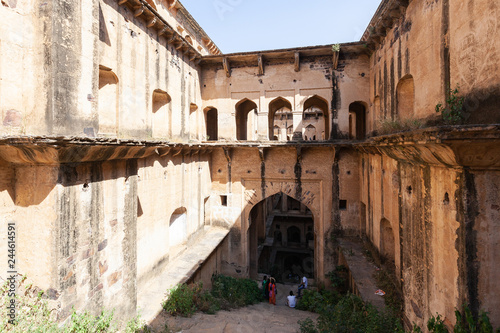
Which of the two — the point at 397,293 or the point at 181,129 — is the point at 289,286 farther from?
the point at 181,129

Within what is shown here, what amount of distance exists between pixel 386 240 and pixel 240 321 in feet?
15.3

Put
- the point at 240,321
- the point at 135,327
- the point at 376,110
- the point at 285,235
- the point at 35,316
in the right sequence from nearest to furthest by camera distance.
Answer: the point at 35,316
the point at 135,327
the point at 240,321
the point at 376,110
the point at 285,235

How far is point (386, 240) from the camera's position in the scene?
7.87 metres

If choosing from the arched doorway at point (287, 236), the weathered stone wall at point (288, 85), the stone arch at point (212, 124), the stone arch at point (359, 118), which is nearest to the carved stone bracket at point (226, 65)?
the weathered stone wall at point (288, 85)

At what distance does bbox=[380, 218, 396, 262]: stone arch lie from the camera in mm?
7724

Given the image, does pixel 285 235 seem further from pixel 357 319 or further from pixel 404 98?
pixel 404 98

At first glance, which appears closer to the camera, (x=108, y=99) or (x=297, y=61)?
(x=108, y=99)

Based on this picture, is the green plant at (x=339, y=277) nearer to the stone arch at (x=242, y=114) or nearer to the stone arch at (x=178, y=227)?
the stone arch at (x=178, y=227)

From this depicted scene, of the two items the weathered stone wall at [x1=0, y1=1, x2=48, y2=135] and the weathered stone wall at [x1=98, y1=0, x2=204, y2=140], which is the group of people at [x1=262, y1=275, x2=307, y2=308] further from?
the weathered stone wall at [x1=0, y1=1, x2=48, y2=135]

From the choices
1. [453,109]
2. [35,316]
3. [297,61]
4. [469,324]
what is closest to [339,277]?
[469,324]

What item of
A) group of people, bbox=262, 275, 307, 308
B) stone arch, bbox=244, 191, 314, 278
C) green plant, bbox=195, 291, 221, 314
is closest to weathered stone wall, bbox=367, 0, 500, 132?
group of people, bbox=262, 275, 307, 308

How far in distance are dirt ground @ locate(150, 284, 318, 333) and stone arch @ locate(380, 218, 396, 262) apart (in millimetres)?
3098

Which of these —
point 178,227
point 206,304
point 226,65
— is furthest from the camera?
point 226,65

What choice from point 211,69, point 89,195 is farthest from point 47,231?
point 211,69
